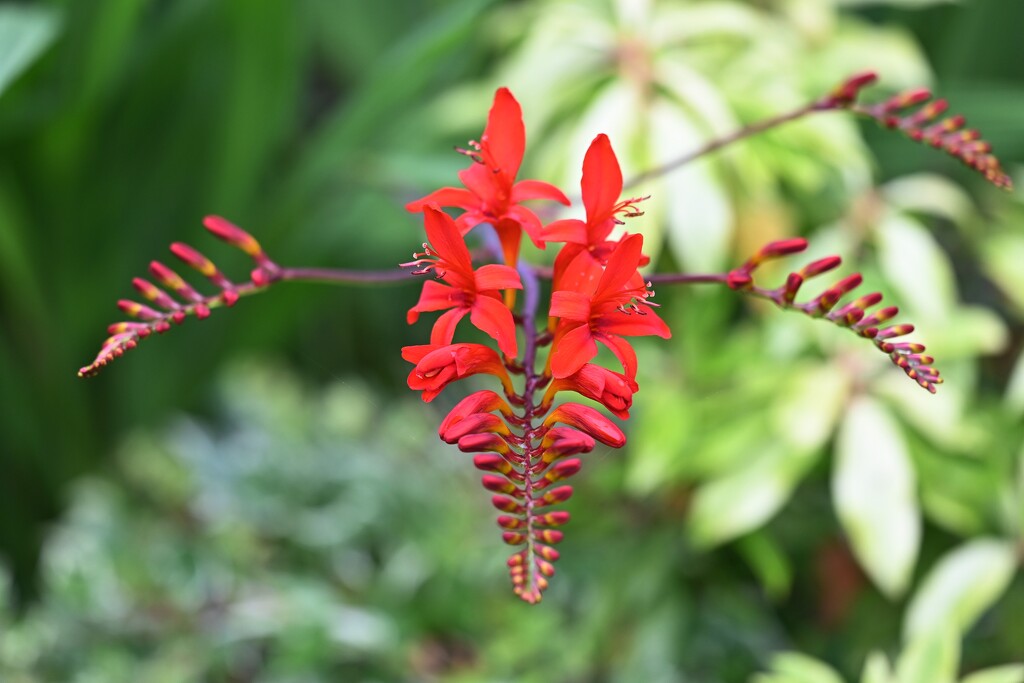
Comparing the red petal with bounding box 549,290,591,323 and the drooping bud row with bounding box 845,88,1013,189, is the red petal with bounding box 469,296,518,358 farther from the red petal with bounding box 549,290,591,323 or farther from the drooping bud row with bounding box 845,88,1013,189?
the drooping bud row with bounding box 845,88,1013,189

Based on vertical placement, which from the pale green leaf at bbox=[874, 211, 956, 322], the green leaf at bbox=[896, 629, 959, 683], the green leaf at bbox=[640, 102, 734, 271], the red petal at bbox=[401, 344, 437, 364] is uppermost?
the red petal at bbox=[401, 344, 437, 364]

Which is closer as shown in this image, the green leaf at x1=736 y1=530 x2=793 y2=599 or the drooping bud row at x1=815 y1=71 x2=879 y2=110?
the drooping bud row at x1=815 y1=71 x2=879 y2=110

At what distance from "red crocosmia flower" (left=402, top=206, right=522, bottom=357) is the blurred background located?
40 centimetres

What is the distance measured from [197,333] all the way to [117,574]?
1.37 ft

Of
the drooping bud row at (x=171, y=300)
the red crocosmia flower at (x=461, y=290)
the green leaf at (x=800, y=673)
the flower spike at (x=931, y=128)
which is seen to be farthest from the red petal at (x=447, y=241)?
the green leaf at (x=800, y=673)

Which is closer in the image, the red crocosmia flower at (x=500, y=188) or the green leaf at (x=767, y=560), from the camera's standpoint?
the red crocosmia flower at (x=500, y=188)

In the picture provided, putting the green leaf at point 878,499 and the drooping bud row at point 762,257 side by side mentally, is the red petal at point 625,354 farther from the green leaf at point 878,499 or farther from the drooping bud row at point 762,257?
the green leaf at point 878,499

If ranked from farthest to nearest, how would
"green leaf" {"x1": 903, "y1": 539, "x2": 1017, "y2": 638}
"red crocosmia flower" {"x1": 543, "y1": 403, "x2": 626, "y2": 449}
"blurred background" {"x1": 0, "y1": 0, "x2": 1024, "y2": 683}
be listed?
"blurred background" {"x1": 0, "y1": 0, "x2": 1024, "y2": 683} → "green leaf" {"x1": 903, "y1": 539, "x2": 1017, "y2": 638} → "red crocosmia flower" {"x1": 543, "y1": 403, "x2": 626, "y2": 449}

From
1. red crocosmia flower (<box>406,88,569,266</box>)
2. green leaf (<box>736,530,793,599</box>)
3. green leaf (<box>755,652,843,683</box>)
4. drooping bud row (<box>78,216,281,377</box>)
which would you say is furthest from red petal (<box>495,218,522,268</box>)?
green leaf (<box>736,530,793,599</box>)

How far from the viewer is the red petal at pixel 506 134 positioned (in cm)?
42

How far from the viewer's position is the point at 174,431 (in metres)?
1.38

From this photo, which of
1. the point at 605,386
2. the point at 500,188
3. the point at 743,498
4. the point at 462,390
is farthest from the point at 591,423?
the point at 462,390

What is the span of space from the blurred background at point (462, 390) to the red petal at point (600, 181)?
39 cm

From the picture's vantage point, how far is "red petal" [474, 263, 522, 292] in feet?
1.24
